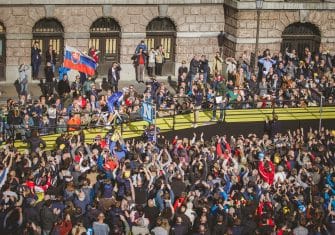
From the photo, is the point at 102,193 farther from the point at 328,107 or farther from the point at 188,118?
the point at 328,107

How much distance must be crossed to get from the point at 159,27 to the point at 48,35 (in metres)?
4.84

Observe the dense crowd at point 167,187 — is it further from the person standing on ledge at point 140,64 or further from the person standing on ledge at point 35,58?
the person standing on ledge at point 35,58

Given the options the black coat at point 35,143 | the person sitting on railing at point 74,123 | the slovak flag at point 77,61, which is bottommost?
the black coat at point 35,143

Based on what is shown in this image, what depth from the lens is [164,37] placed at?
1622 inches

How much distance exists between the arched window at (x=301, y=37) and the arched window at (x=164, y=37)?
4801 mm

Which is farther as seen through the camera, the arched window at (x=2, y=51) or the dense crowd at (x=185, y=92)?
the arched window at (x=2, y=51)

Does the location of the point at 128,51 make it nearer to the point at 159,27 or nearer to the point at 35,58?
the point at 159,27

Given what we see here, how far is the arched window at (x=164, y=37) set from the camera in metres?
40.9

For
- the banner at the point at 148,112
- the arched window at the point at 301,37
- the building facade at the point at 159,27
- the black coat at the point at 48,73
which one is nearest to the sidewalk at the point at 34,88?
the building facade at the point at 159,27

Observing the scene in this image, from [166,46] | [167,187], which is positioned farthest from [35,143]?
[166,46]

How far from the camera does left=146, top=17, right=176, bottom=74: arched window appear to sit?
40.9m

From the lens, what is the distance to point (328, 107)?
120 ft

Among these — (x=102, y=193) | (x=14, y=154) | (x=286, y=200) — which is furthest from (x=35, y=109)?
(x=286, y=200)

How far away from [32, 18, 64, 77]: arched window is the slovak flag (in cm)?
519
